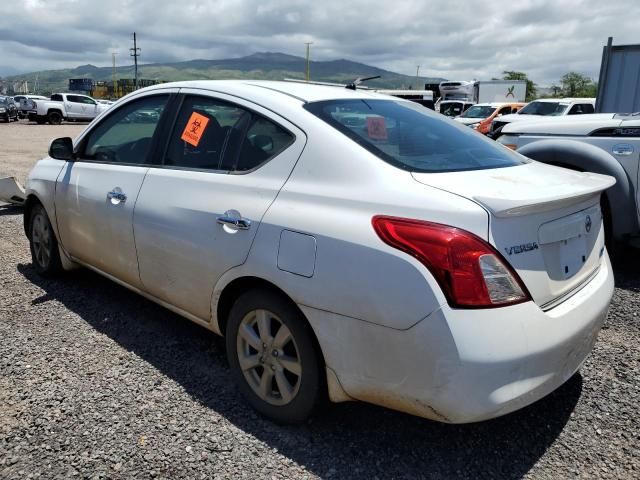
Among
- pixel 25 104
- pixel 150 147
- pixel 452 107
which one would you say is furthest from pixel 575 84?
pixel 150 147

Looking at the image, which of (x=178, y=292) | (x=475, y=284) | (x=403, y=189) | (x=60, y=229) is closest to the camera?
(x=475, y=284)

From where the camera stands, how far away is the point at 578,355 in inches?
90.4

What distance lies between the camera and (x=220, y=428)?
2.57 metres

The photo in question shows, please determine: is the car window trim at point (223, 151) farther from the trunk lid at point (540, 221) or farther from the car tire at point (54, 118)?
the car tire at point (54, 118)

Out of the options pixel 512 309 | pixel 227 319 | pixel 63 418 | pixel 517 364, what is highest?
pixel 512 309

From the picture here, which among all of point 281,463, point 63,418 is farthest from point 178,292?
point 281,463

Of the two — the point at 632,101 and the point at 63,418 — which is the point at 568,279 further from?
the point at 632,101

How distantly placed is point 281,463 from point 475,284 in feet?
3.79

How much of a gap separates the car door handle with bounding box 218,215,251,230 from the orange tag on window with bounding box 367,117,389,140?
70 cm

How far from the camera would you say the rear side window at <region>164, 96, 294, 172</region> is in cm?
264

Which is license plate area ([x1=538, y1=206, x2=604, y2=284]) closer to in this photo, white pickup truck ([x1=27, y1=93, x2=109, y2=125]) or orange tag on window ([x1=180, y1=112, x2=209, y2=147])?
orange tag on window ([x1=180, y1=112, x2=209, y2=147])

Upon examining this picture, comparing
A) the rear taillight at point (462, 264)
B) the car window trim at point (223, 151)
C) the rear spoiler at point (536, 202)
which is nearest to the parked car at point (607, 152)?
the rear spoiler at point (536, 202)

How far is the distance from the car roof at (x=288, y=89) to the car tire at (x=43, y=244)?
5.99 ft

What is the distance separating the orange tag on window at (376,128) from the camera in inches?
99.7
